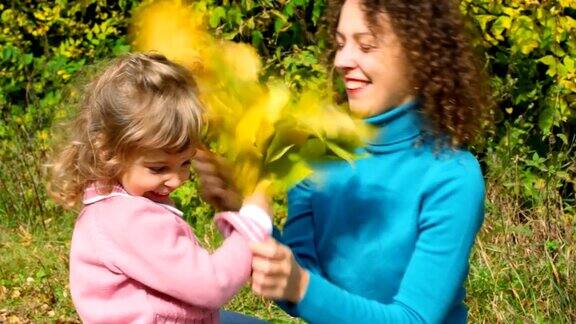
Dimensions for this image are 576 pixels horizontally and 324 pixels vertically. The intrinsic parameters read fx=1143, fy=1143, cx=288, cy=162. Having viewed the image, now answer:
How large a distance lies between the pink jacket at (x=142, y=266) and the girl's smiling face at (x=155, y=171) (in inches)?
1.2

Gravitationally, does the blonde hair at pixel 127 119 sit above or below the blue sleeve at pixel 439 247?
above

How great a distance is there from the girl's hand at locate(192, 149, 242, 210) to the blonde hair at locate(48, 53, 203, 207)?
5 centimetres

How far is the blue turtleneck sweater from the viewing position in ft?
8.64

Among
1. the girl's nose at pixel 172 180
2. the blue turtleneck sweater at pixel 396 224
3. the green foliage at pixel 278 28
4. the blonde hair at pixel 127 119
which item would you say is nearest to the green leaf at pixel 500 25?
the green foliage at pixel 278 28

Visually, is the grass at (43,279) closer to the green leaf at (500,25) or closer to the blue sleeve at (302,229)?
the green leaf at (500,25)

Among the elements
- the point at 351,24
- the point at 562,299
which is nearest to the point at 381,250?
the point at 351,24

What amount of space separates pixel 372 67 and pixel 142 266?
716 millimetres

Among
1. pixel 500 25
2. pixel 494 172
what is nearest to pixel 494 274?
pixel 494 172

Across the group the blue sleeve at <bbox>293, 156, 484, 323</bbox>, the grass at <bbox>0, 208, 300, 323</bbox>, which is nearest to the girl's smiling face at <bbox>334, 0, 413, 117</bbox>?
the blue sleeve at <bbox>293, 156, 484, 323</bbox>

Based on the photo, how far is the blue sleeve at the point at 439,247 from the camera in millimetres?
2604

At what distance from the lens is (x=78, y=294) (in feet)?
9.06

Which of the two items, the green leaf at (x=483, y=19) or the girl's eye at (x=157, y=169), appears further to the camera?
the green leaf at (x=483, y=19)

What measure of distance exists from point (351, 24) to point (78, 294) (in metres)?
0.93

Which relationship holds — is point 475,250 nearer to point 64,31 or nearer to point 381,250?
point 381,250
